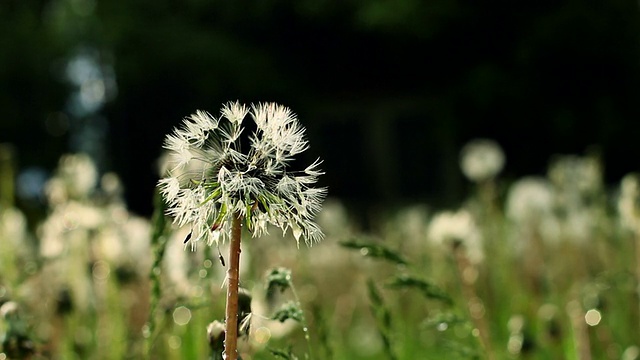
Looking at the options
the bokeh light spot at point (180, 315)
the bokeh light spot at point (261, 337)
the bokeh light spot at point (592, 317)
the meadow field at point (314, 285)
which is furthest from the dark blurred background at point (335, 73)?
the bokeh light spot at point (261, 337)

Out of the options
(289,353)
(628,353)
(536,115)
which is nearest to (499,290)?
(628,353)

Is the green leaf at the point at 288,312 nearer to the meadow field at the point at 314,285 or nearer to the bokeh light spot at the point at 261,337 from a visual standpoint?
the meadow field at the point at 314,285

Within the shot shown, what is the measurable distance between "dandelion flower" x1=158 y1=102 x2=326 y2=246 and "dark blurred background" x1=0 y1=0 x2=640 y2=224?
1357 cm

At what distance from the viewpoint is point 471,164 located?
4934 mm

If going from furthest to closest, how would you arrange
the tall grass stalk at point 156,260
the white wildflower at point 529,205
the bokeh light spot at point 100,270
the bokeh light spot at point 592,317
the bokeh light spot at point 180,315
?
the white wildflower at point 529,205, the bokeh light spot at point 100,270, the bokeh light spot at point 180,315, the bokeh light spot at point 592,317, the tall grass stalk at point 156,260

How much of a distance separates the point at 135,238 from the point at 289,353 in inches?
86.0

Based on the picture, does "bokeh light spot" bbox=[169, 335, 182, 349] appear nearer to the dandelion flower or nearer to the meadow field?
the meadow field

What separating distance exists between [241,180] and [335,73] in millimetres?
16552

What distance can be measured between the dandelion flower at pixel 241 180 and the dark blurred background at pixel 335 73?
13567 mm

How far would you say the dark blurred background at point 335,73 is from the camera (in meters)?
14.6

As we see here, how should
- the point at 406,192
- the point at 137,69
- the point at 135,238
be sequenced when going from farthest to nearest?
1. the point at 406,192
2. the point at 137,69
3. the point at 135,238

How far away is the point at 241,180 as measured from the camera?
842 millimetres

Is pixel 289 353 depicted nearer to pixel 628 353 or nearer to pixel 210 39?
pixel 628 353

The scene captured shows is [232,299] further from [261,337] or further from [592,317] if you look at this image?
[592,317]
